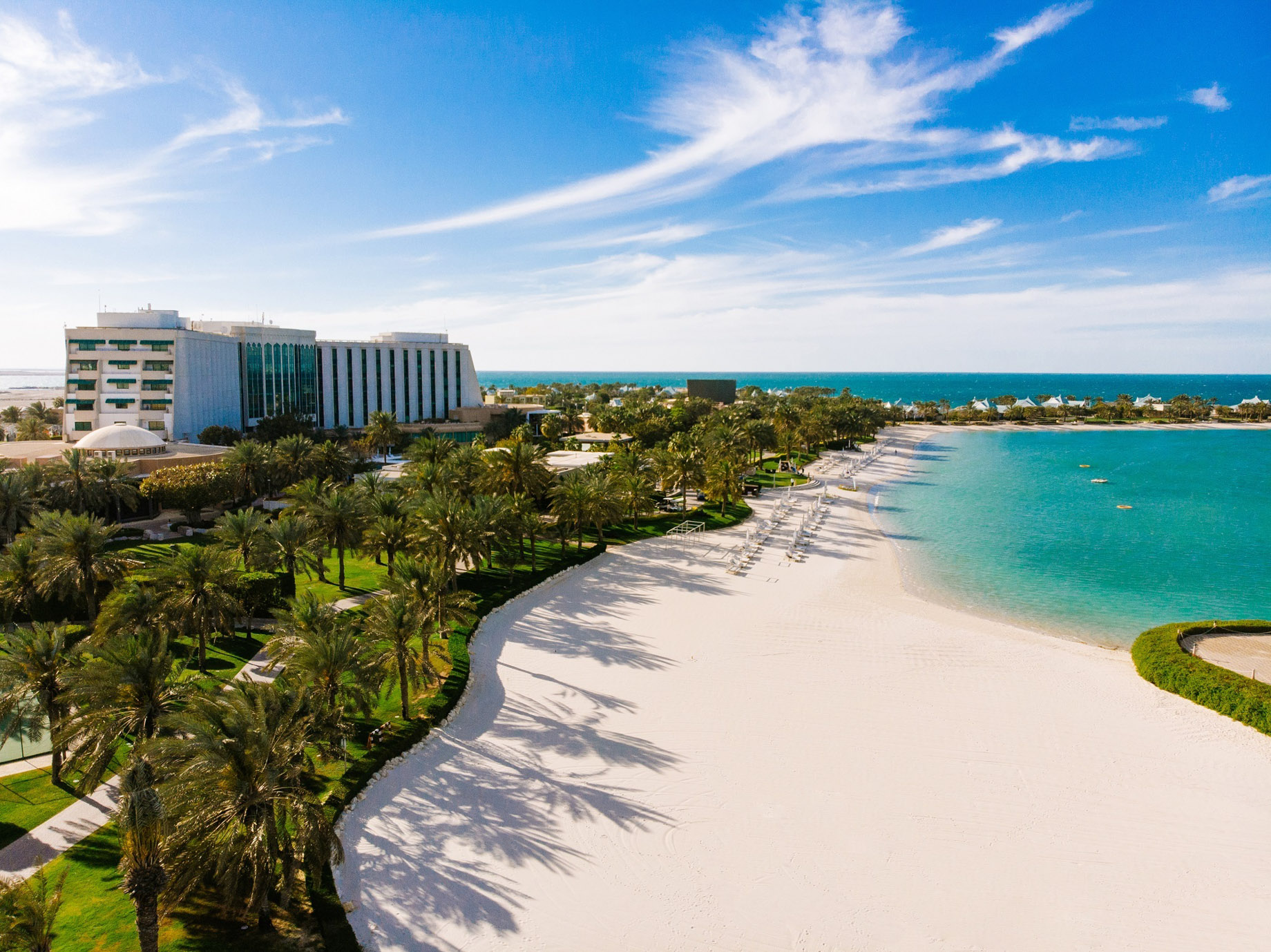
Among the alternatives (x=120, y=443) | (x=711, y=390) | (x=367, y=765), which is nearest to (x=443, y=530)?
(x=367, y=765)

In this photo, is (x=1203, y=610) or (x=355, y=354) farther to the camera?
(x=355, y=354)

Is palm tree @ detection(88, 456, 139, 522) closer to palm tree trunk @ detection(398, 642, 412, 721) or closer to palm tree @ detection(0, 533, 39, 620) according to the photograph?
palm tree @ detection(0, 533, 39, 620)

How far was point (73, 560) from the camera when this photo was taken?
27375 mm

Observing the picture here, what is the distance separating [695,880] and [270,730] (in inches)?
397

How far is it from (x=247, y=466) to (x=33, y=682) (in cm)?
3457

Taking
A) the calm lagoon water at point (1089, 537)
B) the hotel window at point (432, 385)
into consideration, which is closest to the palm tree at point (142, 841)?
the calm lagoon water at point (1089, 537)

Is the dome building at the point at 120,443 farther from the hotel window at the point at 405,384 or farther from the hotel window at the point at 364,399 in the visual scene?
the hotel window at the point at 405,384

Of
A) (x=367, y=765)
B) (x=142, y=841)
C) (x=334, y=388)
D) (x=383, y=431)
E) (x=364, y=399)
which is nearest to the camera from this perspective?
(x=142, y=841)

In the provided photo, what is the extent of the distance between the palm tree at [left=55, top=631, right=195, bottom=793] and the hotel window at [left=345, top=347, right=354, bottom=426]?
264 feet

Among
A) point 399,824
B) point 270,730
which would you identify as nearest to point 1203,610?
point 399,824

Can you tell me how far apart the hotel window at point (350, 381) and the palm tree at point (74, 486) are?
51.2m

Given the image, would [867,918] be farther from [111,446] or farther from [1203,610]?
[111,446]

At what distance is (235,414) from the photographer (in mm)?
80625

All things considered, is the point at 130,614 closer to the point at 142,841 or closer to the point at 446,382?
the point at 142,841
